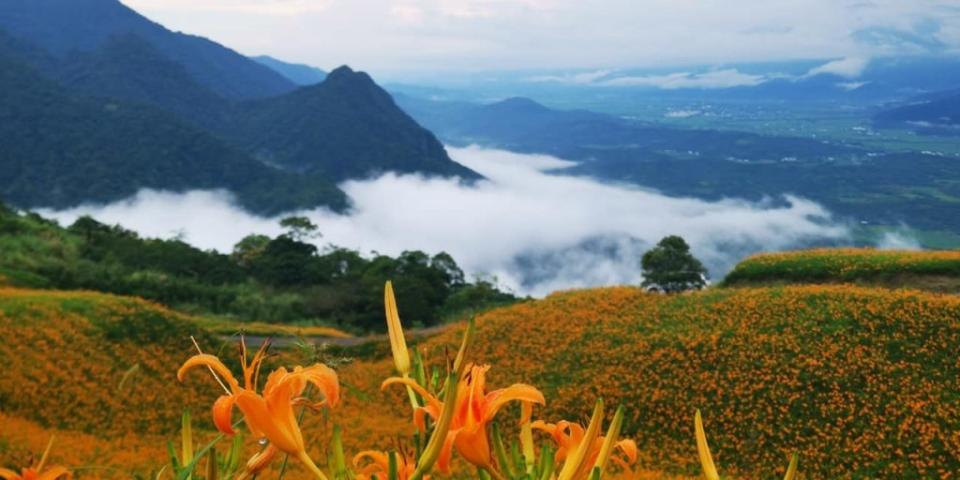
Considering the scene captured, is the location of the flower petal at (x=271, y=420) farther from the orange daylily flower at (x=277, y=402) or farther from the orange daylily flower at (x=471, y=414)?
the orange daylily flower at (x=471, y=414)

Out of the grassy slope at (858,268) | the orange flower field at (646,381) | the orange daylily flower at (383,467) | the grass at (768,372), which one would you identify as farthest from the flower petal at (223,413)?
the grassy slope at (858,268)

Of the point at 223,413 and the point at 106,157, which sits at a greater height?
the point at 106,157

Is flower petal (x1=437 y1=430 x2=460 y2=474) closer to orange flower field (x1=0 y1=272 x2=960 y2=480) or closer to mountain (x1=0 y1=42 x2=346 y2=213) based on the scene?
orange flower field (x1=0 y1=272 x2=960 y2=480)

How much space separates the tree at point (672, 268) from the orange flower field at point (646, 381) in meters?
6.29

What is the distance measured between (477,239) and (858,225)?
7739cm

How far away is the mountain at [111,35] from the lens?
469 feet

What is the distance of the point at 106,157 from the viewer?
93750 millimetres

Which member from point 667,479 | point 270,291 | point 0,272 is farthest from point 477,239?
point 667,479

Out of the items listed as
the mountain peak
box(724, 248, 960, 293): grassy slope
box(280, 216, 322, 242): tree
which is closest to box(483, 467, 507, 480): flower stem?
box(724, 248, 960, 293): grassy slope

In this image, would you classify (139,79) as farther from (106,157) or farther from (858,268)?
(858,268)

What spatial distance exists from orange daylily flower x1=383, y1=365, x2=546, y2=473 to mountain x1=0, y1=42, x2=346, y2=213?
94.7 meters

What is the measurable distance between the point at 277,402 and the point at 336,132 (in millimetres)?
136556

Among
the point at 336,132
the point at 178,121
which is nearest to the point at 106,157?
the point at 178,121

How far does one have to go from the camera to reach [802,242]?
402ft
